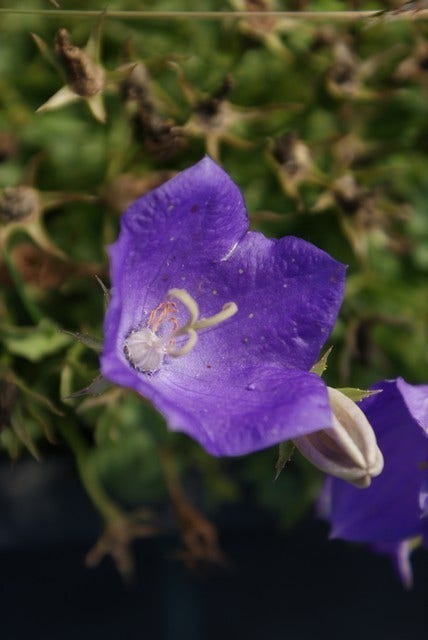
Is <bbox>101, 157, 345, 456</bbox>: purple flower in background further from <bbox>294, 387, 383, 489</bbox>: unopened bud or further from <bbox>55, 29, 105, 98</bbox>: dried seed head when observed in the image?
<bbox>55, 29, 105, 98</bbox>: dried seed head

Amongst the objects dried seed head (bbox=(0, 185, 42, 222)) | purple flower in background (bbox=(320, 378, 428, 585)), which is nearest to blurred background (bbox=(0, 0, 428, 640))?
dried seed head (bbox=(0, 185, 42, 222))

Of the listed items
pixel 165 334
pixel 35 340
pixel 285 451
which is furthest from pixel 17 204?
pixel 285 451

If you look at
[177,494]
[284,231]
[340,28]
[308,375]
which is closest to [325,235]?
[284,231]

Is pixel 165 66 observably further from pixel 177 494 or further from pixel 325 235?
pixel 177 494

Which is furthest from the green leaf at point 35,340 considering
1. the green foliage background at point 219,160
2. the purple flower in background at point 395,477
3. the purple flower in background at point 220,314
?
the purple flower in background at point 395,477

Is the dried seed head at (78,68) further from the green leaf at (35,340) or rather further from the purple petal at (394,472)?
the purple petal at (394,472)

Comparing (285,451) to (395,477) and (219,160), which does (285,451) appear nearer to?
(395,477)
